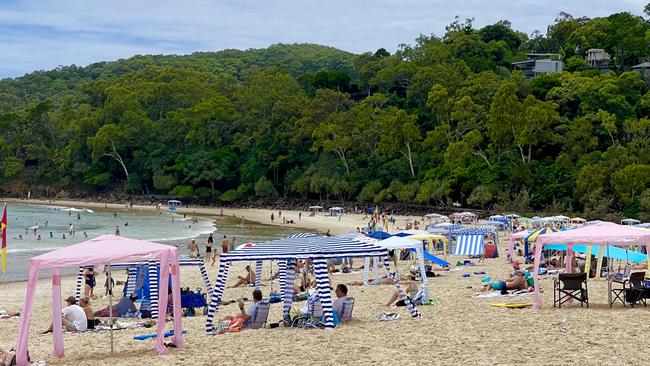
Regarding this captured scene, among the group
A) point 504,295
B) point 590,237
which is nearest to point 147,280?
point 504,295

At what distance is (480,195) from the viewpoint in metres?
52.4

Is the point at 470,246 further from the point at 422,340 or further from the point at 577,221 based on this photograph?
the point at 577,221

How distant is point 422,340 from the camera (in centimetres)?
1017

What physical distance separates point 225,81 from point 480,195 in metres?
43.9

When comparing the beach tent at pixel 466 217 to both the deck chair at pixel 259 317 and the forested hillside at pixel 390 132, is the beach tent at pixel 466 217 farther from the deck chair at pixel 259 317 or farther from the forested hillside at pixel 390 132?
the deck chair at pixel 259 317

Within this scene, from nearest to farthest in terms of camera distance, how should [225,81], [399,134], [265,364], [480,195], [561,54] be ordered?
[265,364] → [480,195] → [399,134] → [561,54] → [225,81]

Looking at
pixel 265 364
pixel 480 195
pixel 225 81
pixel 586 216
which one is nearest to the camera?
pixel 265 364

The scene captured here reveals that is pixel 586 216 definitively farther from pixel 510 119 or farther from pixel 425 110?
pixel 425 110

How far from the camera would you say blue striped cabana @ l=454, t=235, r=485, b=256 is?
24.8 m

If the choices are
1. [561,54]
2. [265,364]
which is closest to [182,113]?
[561,54]

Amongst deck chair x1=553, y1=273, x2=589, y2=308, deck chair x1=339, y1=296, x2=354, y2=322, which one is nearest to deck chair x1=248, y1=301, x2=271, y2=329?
deck chair x1=339, y1=296, x2=354, y2=322

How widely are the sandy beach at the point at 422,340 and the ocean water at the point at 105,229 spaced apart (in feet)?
Answer: 48.6

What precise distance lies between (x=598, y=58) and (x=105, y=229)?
42235mm

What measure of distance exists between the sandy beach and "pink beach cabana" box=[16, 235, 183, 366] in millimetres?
330
